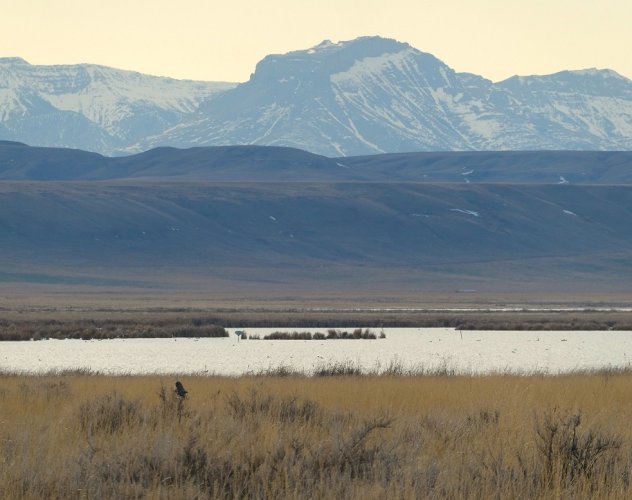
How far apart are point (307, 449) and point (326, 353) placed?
31.5 metres

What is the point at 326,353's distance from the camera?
→ 141 ft

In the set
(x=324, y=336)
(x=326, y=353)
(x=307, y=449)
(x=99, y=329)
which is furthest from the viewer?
(x=99, y=329)

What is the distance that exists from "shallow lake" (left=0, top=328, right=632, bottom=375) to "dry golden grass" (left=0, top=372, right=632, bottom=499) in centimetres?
1616

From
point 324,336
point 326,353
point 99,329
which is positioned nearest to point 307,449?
point 326,353

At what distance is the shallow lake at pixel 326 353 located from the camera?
3478 centimetres

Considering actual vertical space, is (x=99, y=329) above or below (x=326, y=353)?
below

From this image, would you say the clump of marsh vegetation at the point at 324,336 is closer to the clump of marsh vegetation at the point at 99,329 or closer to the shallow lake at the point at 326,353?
the shallow lake at the point at 326,353

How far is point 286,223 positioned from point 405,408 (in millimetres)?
155182

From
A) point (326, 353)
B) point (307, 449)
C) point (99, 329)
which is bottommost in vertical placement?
point (99, 329)

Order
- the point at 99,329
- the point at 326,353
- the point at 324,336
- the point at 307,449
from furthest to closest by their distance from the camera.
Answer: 1. the point at 99,329
2. the point at 324,336
3. the point at 326,353
4. the point at 307,449

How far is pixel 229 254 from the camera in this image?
15288 centimetres

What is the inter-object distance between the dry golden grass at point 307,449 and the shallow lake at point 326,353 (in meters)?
16.2

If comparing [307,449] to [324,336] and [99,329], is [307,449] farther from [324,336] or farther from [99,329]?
[99,329]

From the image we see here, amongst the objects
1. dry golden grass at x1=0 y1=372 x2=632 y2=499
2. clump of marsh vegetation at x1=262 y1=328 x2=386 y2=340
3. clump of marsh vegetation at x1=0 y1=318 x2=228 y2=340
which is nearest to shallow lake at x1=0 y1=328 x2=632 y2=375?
clump of marsh vegetation at x1=262 y1=328 x2=386 y2=340
